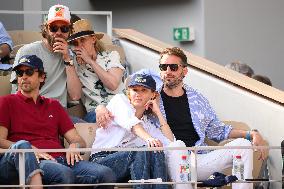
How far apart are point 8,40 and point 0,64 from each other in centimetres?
48

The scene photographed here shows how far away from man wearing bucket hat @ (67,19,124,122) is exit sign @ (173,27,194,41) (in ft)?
15.2

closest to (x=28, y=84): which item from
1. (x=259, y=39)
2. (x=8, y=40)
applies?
(x=8, y=40)

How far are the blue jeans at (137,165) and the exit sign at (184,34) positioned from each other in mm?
6298

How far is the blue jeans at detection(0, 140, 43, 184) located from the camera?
25.3 feet

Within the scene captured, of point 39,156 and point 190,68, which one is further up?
point 190,68

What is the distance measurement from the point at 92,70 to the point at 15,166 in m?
2.29

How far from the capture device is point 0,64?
10.2 metres

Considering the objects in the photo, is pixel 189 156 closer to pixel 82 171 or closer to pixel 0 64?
pixel 82 171

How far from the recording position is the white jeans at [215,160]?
827cm

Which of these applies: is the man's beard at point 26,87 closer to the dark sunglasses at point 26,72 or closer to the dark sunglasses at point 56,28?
the dark sunglasses at point 26,72

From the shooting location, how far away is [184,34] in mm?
14594

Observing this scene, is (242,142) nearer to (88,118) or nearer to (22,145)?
(88,118)

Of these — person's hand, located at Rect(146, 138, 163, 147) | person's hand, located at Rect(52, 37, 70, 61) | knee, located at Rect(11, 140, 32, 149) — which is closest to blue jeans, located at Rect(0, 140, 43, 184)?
knee, located at Rect(11, 140, 32, 149)

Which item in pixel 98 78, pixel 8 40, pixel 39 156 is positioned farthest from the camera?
pixel 8 40
